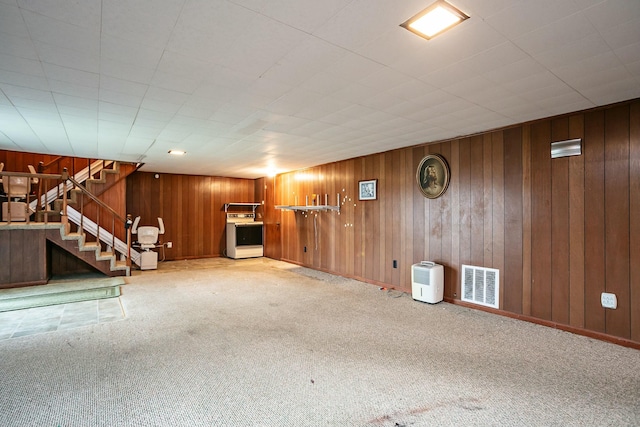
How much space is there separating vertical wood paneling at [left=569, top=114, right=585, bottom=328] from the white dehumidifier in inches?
56.1

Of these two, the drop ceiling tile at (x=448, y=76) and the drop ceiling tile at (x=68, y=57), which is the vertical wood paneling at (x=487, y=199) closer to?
the drop ceiling tile at (x=448, y=76)

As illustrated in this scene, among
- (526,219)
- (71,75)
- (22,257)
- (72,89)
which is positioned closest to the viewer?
(71,75)

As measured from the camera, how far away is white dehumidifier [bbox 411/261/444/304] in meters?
4.32

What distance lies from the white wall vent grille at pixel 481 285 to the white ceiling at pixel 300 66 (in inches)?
71.0

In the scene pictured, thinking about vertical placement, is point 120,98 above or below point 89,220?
above

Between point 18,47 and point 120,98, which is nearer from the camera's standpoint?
point 18,47

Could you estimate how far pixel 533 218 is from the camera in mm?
3648

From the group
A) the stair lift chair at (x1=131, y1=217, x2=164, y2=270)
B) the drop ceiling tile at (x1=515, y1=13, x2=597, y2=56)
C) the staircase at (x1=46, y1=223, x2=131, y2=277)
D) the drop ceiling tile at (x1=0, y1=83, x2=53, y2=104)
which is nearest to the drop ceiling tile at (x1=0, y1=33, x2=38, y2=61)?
the drop ceiling tile at (x1=0, y1=83, x2=53, y2=104)

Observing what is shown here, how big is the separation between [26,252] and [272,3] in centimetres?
614

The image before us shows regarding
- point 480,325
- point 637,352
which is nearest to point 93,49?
point 480,325

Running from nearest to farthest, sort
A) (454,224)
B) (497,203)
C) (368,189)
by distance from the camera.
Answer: (497,203) < (454,224) < (368,189)

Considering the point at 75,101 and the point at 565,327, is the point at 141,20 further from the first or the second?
the point at 565,327

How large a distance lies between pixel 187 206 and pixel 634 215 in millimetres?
8495

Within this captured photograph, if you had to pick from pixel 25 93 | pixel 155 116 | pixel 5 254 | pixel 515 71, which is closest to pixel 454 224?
pixel 515 71
